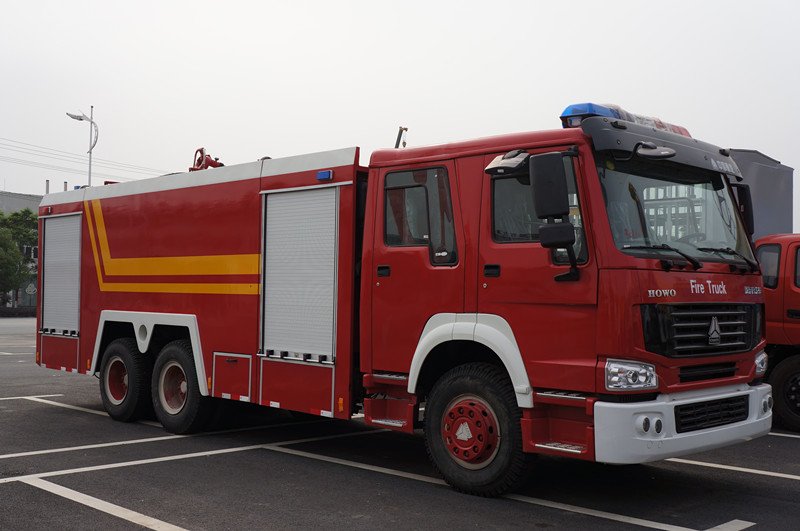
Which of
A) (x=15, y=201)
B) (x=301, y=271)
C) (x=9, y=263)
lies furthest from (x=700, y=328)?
(x=15, y=201)

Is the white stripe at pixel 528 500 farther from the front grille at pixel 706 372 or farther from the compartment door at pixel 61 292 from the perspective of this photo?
the compartment door at pixel 61 292

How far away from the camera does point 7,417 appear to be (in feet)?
32.9

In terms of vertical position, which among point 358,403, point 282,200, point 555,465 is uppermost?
point 282,200

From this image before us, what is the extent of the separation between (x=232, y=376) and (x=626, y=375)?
4.34 m

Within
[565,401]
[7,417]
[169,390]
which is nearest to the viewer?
[565,401]

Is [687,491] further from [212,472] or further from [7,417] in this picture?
[7,417]

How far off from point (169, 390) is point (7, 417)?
234 centimetres

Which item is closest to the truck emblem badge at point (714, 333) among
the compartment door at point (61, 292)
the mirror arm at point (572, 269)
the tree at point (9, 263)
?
the mirror arm at point (572, 269)

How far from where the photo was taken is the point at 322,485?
671 cm

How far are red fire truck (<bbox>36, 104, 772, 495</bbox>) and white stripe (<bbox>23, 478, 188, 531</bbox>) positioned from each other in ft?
6.76

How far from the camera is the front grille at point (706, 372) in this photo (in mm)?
5875

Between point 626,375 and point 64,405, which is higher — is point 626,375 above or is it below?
above

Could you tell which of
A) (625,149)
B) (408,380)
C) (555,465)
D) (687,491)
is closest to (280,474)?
(408,380)

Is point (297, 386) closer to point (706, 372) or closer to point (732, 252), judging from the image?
point (706, 372)
